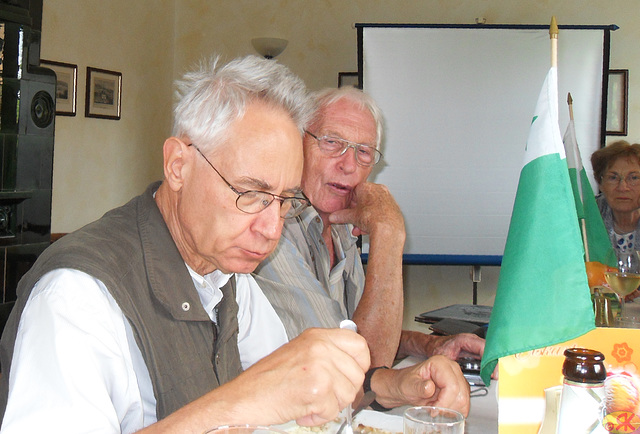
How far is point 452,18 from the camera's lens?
4664 mm

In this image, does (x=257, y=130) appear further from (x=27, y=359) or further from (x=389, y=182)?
(x=389, y=182)

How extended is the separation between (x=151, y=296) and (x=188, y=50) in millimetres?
4365

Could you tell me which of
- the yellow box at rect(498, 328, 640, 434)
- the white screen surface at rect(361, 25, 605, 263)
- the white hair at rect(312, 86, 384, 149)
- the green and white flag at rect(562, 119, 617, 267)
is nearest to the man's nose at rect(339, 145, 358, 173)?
the white hair at rect(312, 86, 384, 149)

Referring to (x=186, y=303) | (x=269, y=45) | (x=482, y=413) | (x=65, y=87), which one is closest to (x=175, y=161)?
(x=186, y=303)

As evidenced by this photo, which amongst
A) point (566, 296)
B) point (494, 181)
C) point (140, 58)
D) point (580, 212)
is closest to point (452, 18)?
point (494, 181)

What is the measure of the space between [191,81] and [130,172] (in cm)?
350

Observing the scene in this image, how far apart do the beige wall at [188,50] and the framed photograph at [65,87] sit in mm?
47

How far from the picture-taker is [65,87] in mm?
3846

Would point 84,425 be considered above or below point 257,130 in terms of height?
below

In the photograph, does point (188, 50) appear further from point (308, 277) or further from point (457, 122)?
point (308, 277)

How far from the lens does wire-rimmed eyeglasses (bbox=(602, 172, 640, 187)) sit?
3.91 metres

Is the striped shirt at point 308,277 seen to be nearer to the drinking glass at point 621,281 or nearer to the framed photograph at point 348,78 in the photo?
the drinking glass at point 621,281

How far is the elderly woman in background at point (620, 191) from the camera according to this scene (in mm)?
3859

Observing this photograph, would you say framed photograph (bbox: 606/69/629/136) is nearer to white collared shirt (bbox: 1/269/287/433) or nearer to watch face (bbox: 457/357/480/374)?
watch face (bbox: 457/357/480/374)
